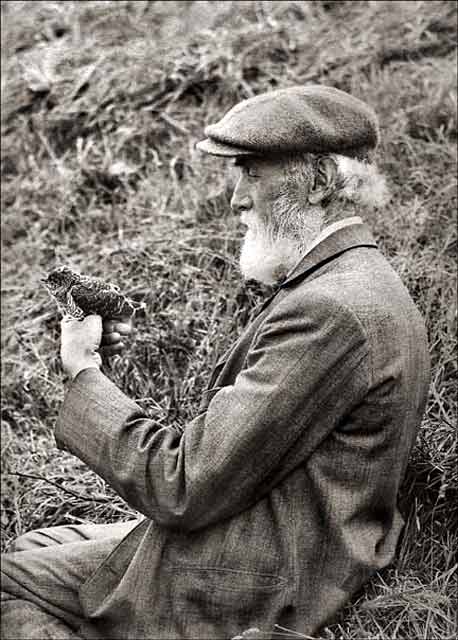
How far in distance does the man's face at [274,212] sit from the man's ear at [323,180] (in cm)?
3

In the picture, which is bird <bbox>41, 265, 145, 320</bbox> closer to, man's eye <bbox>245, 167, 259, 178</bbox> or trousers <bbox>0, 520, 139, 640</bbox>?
man's eye <bbox>245, 167, 259, 178</bbox>

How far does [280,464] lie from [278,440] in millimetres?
90

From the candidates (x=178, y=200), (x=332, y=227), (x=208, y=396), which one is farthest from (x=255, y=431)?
(x=178, y=200)

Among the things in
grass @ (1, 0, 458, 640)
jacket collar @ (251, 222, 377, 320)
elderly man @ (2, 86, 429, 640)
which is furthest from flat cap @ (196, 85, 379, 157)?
grass @ (1, 0, 458, 640)

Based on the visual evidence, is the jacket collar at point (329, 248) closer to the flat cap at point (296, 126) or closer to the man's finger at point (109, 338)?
the flat cap at point (296, 126)

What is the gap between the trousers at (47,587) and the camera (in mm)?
2465

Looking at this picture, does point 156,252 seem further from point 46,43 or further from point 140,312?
point 46,43

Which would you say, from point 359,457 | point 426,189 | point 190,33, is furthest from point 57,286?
point 190,33

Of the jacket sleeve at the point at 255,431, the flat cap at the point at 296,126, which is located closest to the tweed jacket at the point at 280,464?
the jacket sleeve at the point at 255,431

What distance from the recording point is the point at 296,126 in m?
2.39

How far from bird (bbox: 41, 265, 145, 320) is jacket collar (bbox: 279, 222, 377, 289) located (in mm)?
495

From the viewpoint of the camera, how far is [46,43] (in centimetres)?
701

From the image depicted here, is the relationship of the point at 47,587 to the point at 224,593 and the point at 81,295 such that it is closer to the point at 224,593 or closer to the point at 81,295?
the point at 224,593

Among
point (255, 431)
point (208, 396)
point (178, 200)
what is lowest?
point (178, 200)
